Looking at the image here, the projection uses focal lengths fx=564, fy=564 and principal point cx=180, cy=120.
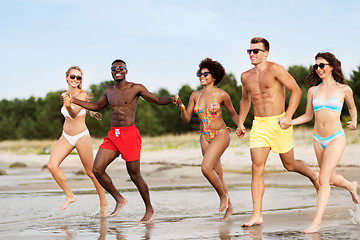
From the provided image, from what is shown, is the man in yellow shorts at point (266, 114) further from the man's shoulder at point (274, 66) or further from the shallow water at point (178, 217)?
the shallow water at point (178, 217)

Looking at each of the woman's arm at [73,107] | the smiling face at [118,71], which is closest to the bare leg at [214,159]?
the smiling face at [118,71]

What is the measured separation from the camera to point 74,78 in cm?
934

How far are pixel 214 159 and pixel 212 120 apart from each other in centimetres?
62

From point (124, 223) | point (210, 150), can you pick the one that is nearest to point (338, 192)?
point (210, 150)

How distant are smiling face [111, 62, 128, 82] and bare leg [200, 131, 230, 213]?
5.10 ft

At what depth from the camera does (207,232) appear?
23.0 ft

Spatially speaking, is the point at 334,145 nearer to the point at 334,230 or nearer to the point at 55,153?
the point at 334,230

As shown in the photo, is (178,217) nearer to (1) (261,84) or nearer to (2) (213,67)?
(2) (213,67)

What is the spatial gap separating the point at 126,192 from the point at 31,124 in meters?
61.8

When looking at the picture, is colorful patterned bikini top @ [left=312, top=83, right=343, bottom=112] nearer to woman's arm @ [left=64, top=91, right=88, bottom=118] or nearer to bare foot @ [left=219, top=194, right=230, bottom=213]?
bare foot @ [left=219, top=194, right=230, bottom=213]

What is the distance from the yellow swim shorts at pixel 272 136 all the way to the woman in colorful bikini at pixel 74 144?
9.46 ft

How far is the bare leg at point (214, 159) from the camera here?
8234 millimetres

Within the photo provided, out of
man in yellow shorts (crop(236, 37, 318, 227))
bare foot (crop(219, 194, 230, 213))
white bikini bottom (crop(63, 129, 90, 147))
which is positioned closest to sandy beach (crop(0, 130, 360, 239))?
bare foot (crop(219, 194, 230, 213))

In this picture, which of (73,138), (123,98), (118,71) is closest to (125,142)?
(123,98)
